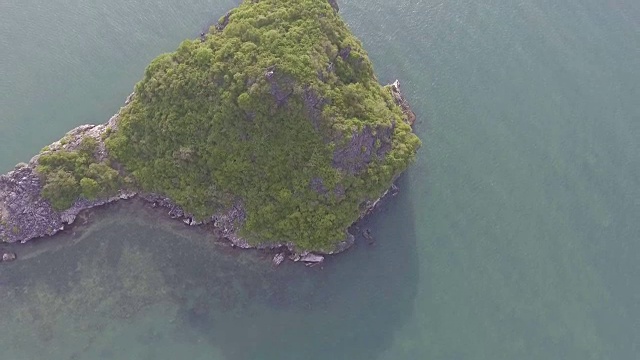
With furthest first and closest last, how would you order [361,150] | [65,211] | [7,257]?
[65,211], [7,257], [361,150]

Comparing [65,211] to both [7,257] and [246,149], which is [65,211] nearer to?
[7,257]

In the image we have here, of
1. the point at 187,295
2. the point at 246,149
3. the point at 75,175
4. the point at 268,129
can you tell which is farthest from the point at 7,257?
the point at 268,129

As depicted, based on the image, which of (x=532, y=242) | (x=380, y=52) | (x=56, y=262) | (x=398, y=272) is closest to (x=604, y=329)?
(x=532, y=242)

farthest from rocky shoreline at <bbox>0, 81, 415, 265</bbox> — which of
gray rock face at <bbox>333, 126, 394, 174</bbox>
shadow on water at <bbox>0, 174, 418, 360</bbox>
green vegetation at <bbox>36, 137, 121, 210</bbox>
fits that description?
gray rock face at <bbox>333, 126, 394, 174</bbox>

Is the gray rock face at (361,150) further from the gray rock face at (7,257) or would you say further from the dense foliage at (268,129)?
the gray rock face at (7,257)

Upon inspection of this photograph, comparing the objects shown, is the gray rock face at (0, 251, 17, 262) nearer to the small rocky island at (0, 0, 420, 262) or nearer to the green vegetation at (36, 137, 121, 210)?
the small rocky island at (0, 0, 420, 262)
